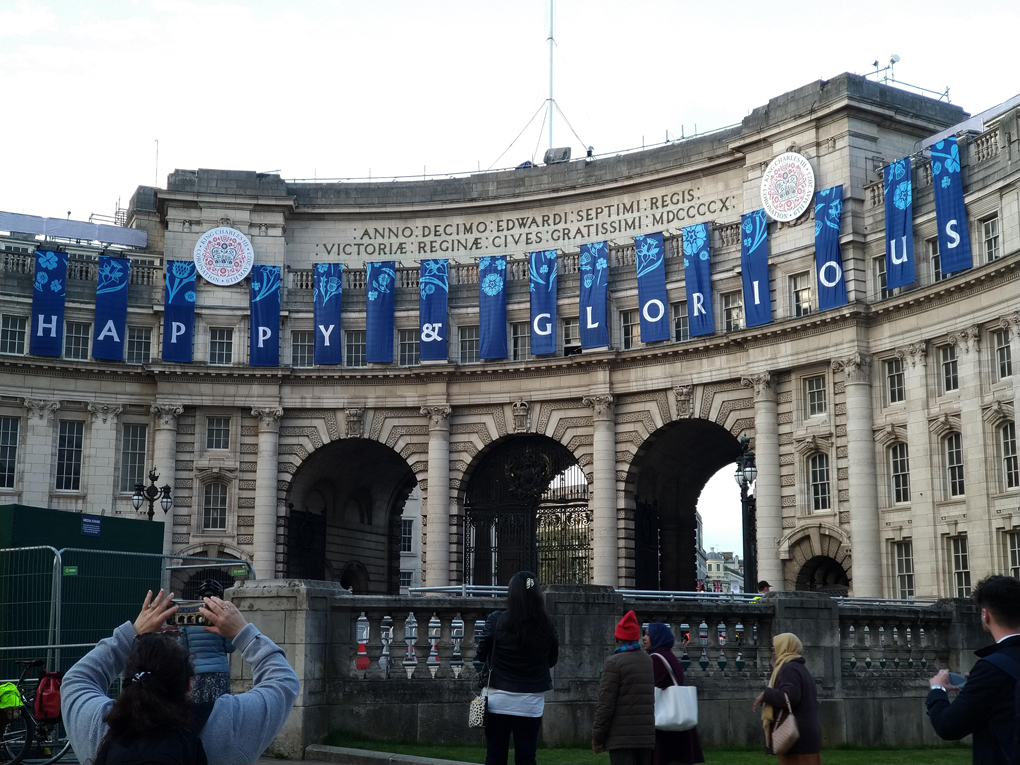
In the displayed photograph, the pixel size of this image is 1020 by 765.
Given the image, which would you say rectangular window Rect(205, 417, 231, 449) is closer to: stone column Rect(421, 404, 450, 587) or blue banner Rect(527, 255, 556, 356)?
stone column Rect(421, 404, 450, 587)

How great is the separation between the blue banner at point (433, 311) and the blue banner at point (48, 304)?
555 inches

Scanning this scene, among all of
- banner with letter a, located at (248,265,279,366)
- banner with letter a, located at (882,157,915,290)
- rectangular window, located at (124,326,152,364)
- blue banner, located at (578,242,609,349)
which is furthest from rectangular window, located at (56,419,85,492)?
banner with letter a, located at (882,157,915,290)

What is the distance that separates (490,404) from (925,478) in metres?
17.1

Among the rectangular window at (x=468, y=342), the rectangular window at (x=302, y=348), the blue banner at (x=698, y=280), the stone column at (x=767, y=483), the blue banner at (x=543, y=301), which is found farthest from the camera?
the rectangular window at (x=302, y=348)

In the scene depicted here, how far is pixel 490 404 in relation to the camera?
48.5 m

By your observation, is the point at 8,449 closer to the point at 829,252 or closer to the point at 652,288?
the point at 652,288

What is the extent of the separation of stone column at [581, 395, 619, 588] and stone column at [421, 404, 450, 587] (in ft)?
18.7

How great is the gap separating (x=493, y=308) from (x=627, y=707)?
37266 mm

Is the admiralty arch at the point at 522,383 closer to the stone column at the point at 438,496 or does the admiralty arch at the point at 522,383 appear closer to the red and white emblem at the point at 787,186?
the stone column at the point at 438,496

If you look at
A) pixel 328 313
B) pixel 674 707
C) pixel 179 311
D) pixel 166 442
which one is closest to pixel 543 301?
pixel 328 313

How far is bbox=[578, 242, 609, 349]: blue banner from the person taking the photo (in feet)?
153

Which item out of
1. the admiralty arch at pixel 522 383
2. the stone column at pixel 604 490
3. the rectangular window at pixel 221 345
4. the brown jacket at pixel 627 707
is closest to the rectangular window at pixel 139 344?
the admiralty arch at pixel 522 383

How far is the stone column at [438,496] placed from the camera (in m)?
47.3

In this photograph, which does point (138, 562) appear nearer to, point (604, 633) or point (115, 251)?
point (604, 633)
